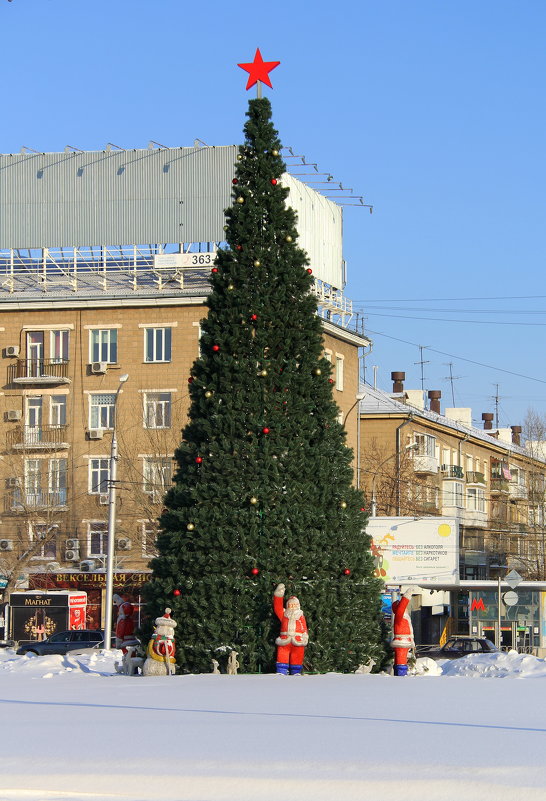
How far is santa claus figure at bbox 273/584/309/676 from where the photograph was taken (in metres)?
16.7

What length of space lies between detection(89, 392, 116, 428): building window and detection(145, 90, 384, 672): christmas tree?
38.5 metres

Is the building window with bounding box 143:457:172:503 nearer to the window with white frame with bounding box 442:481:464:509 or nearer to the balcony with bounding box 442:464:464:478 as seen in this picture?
the window with white frame with bounding box 442:481:464:509

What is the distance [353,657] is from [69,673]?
4.08 m

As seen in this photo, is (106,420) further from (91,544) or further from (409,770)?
(409,770)

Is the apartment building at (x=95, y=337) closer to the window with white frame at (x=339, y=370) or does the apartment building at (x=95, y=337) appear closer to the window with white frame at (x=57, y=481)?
the window with white frame at (x=57, y=481)

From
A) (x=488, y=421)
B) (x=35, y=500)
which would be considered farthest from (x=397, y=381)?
(x=35, y=500)

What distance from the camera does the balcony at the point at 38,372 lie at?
5669 cm

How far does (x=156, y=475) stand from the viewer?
53562 millimetres

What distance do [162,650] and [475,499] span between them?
221 ft

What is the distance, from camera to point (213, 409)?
1788 cm

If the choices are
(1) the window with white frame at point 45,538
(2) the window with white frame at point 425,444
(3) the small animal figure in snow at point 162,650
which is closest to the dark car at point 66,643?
(1) the window with white frame at point 45,538

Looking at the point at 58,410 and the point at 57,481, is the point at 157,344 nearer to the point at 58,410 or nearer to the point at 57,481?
the point at 58,410

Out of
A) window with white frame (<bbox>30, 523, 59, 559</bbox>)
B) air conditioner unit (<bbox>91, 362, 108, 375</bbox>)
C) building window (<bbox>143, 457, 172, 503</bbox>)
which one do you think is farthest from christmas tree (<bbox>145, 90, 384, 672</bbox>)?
air conditioner unit (<bbox>91, 362, 108, 375</bbox>)

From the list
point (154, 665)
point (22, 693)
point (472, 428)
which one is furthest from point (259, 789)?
point (472, 428)
